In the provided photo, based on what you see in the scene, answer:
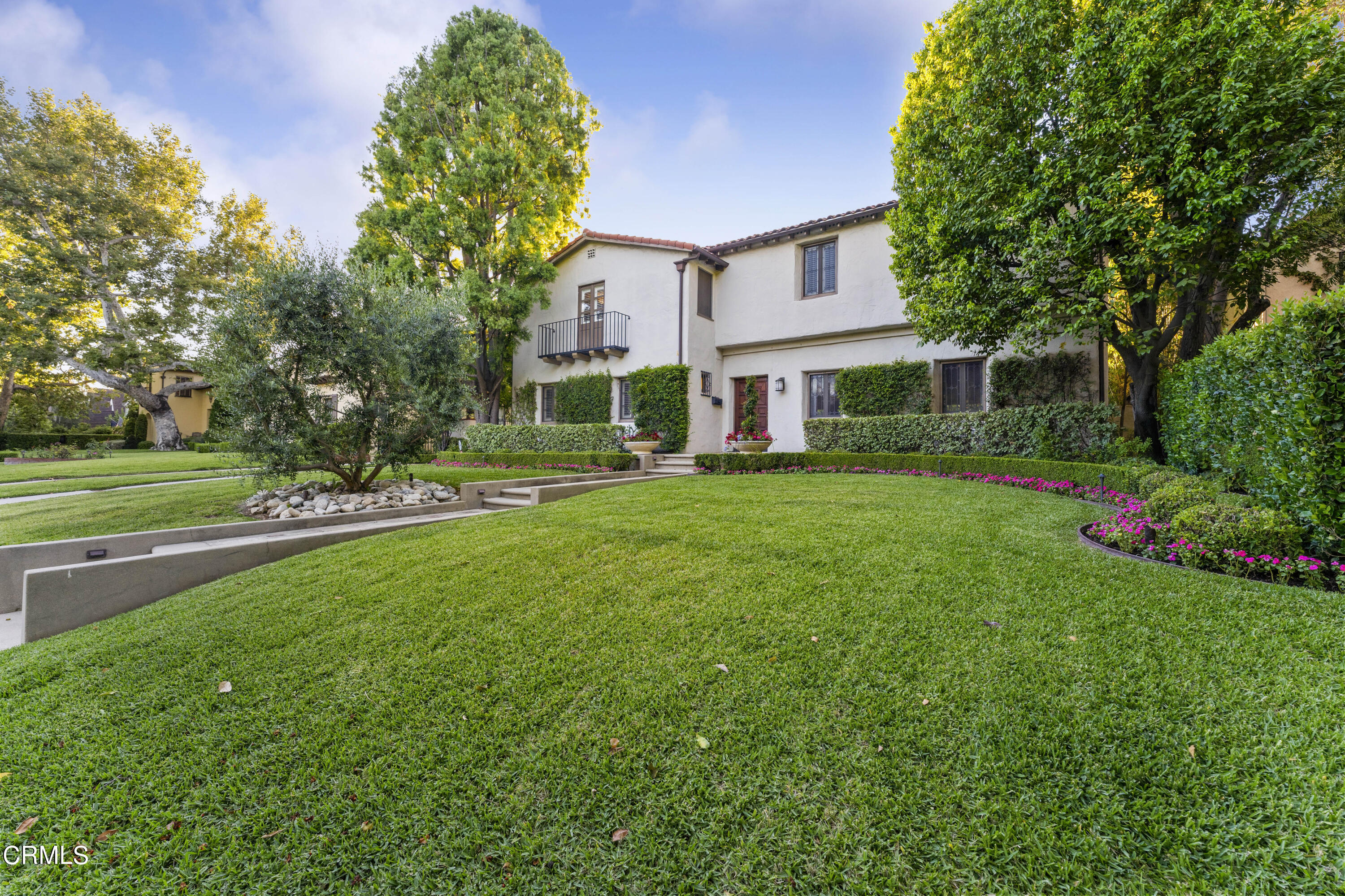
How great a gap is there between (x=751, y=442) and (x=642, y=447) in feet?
9.11

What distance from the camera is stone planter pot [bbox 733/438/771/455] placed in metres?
12.1

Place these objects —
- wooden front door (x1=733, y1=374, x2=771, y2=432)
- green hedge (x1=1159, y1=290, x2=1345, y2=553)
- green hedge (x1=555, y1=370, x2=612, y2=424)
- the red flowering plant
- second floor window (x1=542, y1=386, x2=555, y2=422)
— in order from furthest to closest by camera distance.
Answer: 1. second floor window (x1=542, y1=386, x2=555, y2=422)
2. green hedge (x1=555, y1=370, x2=612, y2=424)
3. wooden front door (x1=733, y1=374, x2=771, y2=432)
4. the red flowering plant
5. green hedge (x1=1159, y1=290, x2=1345, y2=553)

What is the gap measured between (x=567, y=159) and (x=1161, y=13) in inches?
572

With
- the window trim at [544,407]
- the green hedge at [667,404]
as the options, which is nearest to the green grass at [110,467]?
the window trim at [544,407]

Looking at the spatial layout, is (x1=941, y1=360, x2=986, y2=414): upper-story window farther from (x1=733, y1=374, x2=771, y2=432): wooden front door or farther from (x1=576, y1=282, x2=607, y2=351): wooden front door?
(x1=576, y1=282, x2=607, y2=351): wooden front door

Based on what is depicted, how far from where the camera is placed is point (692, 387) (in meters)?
13.4

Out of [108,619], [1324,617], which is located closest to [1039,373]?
[1324,617]

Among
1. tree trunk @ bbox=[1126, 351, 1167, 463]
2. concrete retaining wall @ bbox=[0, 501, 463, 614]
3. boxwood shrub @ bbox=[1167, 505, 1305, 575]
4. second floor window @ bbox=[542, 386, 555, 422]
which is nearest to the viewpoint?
boxwood shrub @ bbox=[1167, 505, 1305, 575]

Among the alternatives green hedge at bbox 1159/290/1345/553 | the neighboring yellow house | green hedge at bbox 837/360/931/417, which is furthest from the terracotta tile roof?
the neighboring yellow house

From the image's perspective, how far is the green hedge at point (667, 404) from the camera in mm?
13000

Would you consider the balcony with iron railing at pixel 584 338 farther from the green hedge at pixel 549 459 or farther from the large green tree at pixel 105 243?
the large green tree at pixel 105 243

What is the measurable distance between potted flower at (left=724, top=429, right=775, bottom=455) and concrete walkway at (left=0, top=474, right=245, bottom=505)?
991 centimetres

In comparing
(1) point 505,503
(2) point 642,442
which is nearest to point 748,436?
(2) point 642,442

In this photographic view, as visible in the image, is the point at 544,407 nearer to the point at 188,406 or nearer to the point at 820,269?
the point at 820,269
